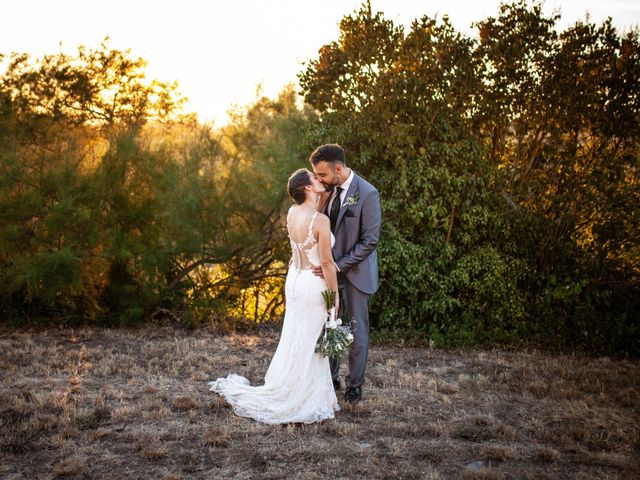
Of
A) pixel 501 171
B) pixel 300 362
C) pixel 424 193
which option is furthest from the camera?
pixel 501 171

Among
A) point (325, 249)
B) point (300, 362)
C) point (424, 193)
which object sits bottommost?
point (300, 362)

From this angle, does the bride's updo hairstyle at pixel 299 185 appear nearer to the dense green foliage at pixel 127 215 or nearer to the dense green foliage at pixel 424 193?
the dense green foliage at pixel 424 193

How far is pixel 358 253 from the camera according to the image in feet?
18.1

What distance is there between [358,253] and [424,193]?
144 inches

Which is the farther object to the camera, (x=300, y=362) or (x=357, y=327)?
(x=357, y=327)

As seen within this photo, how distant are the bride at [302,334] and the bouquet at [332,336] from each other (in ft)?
0.17

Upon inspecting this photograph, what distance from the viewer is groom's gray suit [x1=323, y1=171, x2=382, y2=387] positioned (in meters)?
5.55

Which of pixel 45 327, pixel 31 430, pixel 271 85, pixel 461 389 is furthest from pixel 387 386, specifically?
pixel 271 85

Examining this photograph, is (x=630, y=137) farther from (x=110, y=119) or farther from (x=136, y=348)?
(x=110, y=119)

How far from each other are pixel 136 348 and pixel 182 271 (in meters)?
2.07

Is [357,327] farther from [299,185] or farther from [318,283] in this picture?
[299,185]

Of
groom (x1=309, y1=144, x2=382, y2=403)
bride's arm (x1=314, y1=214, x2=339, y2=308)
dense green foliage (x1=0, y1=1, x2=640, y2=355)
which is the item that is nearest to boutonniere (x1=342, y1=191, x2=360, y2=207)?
groom (x1=309, y1=144, x2=382, y2=403)

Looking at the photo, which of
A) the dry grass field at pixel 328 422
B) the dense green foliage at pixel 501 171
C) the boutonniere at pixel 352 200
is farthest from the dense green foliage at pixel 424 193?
the boutonniere at pixel 352 200

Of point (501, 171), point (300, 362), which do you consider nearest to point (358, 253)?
point (300, 362)
